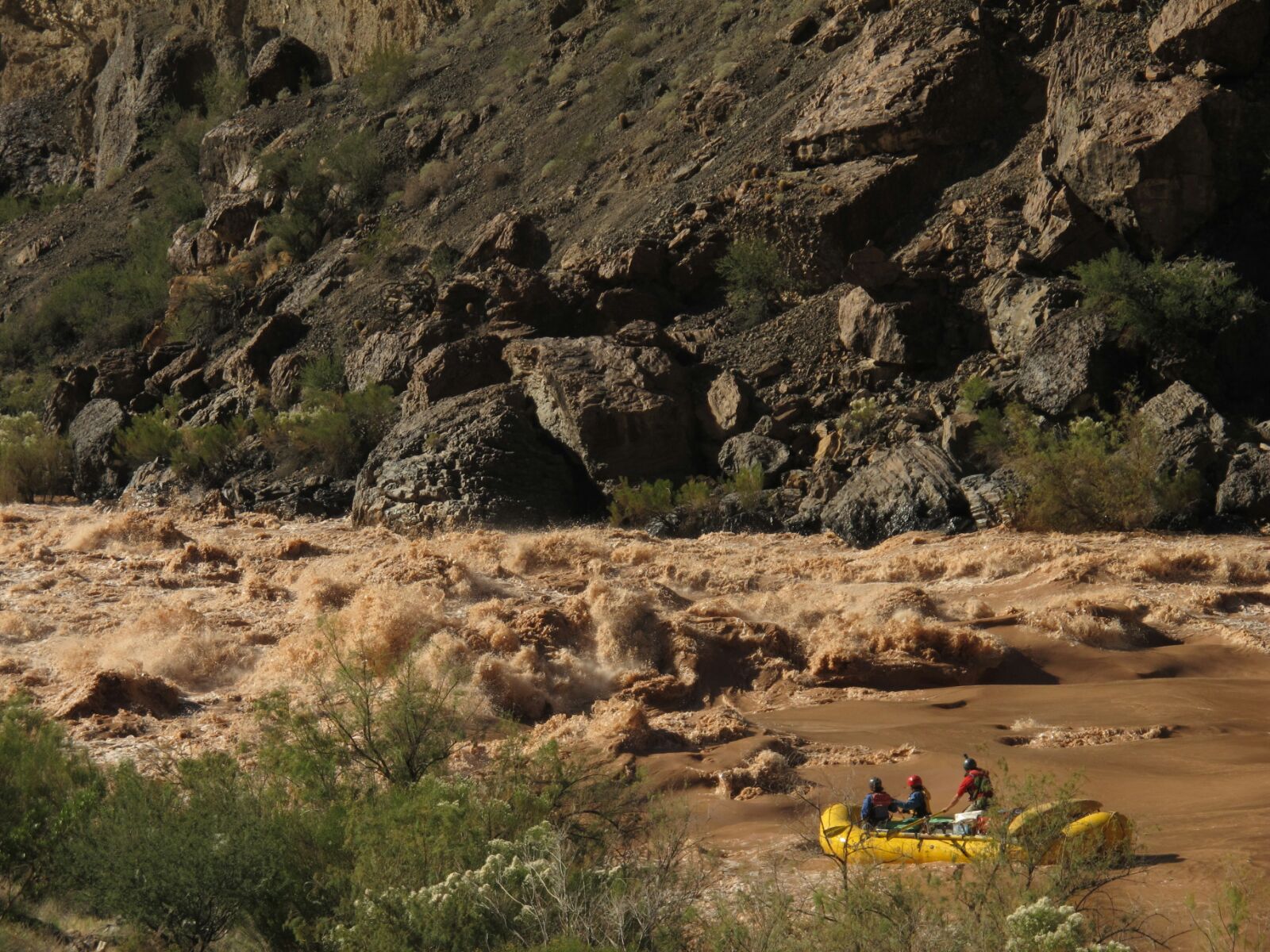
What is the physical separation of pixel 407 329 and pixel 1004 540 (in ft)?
45.8

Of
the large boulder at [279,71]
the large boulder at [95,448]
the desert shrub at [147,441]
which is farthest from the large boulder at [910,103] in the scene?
the large boulder at [279,71]

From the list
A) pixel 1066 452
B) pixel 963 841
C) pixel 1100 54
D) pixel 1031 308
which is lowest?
pixel 963 841

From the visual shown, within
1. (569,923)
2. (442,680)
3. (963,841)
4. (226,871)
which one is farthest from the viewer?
(442,680)

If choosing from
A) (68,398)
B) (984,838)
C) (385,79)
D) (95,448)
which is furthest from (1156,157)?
(385,79)

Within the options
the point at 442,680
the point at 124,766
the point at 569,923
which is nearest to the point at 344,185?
the point at 442,680

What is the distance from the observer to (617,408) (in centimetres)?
2280

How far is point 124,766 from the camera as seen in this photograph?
8859mm

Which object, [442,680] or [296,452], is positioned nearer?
[442,680]

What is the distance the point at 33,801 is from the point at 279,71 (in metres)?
38.8

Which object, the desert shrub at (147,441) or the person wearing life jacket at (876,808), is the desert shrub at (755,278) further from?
the person wearing life jacket at (876,808)

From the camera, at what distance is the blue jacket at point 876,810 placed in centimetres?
884

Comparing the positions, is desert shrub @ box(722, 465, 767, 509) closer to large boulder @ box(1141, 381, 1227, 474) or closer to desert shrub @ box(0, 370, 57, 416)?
large boulder @ box(1141, 381, 1227, 474)

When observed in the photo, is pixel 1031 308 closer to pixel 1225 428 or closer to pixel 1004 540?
pixel 1225 428

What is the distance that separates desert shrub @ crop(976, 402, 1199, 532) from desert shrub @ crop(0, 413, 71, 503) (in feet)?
66.5
